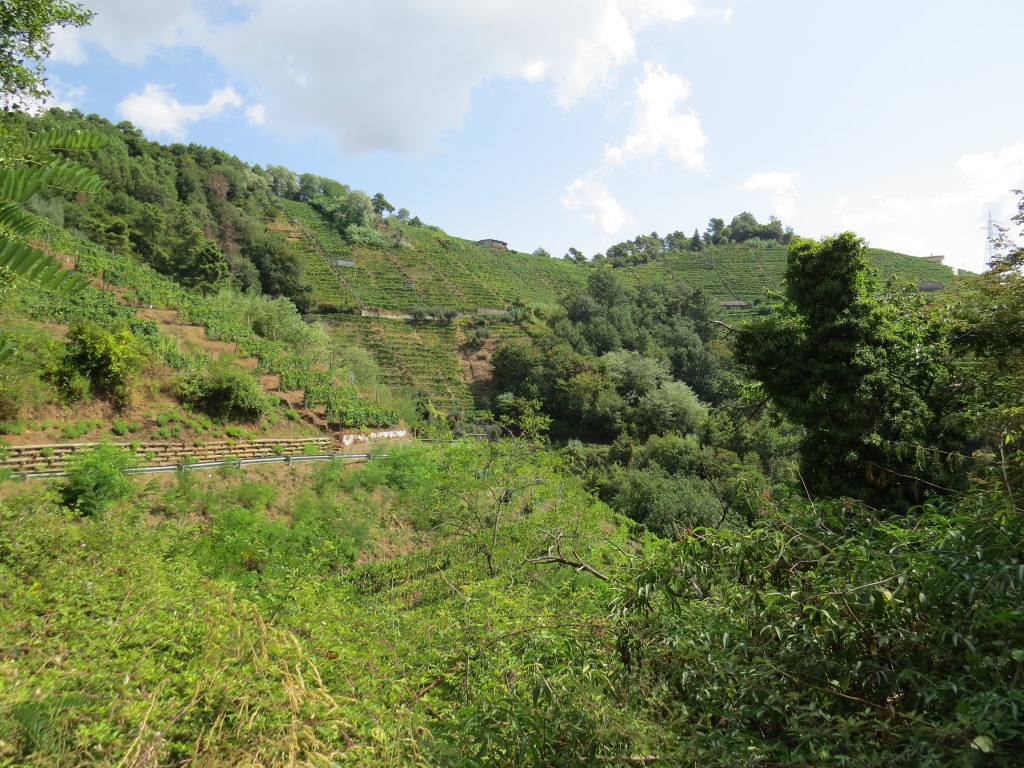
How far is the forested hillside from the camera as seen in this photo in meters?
2.02

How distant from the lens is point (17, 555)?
216 inches

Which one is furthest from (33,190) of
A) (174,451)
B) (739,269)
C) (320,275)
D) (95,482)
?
(739,269)

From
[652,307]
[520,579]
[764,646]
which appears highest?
[652,307]

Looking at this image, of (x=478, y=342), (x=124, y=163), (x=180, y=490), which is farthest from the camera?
(x=478, y=342)

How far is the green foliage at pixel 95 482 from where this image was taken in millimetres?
9258

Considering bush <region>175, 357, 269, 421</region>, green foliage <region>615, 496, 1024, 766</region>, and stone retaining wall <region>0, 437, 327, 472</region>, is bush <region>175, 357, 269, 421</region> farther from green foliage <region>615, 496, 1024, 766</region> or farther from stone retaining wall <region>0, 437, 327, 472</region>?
green foliage <region>615, 496, 1024, 766</region>

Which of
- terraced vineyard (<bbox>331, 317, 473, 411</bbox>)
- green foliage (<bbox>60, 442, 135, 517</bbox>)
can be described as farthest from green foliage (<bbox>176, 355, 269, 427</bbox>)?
terraced vineyard (<bbox>331, 317, 473, 411</bbox>)

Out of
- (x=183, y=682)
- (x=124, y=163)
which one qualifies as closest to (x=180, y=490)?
(x=183, y=682)

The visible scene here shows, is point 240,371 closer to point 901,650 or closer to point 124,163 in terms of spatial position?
point 901,650

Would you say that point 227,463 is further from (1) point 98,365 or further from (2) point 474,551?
(2) point 474,551

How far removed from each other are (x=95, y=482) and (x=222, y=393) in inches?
221

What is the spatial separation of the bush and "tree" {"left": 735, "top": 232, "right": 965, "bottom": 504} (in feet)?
43.1

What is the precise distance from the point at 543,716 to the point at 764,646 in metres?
0.96

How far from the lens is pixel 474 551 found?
9.73m
